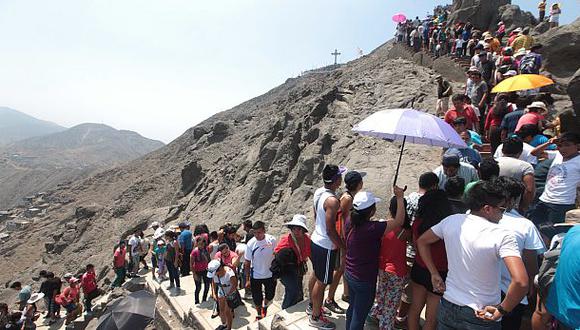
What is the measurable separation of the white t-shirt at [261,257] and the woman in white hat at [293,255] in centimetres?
66

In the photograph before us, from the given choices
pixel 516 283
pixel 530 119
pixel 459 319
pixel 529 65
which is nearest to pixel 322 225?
pixel 459 319

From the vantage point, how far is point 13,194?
75.8m

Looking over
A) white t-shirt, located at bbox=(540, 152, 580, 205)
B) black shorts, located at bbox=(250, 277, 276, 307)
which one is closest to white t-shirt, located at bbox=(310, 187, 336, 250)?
black shorts, located at bbox=(250, 277, 276, 307)

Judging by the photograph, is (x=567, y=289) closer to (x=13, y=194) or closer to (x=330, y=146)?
(x=330, y=146)

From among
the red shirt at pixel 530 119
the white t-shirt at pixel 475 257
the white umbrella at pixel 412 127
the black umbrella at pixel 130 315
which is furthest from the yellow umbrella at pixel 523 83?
the black umbrella at pixel 130 315

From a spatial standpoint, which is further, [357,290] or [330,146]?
[330,146]

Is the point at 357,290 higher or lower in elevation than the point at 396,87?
lower

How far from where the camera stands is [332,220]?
4074mm

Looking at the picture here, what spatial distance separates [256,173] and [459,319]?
15692 mm

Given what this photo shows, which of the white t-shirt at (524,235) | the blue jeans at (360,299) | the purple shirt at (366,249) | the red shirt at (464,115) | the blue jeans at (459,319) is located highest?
the red shirt at (464,115)

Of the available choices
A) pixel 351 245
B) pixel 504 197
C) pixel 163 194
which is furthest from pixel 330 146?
pixel 163 194

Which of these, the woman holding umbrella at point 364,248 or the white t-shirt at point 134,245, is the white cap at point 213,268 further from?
the white t-shirt at point 134,245

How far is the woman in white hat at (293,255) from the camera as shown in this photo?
5.01m

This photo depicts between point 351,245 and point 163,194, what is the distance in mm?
Result: 24119
